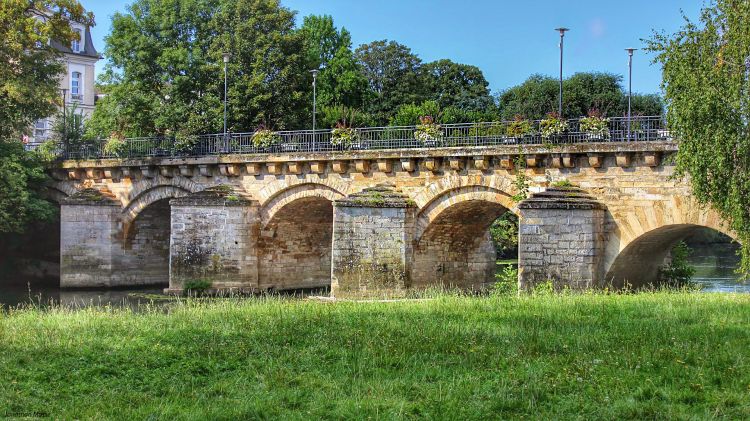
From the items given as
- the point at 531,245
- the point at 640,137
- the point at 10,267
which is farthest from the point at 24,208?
the point at 640,137

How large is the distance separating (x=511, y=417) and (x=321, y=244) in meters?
23.2

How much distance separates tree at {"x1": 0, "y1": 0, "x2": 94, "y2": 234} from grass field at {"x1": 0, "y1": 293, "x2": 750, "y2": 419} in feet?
54.0

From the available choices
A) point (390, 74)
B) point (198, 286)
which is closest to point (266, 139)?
point (198, 286)

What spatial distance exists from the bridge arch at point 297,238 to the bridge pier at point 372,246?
2.71 metres

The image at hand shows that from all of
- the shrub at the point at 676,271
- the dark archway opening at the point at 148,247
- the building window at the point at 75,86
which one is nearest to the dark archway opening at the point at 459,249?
the shrub at the point at 676,271

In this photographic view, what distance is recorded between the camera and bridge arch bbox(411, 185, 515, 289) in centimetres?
2483

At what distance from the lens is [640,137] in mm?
22031

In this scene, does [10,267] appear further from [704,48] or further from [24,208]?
[704,48]

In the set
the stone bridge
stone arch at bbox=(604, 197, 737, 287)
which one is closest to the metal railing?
the stone bridge

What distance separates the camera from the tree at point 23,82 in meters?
30.3

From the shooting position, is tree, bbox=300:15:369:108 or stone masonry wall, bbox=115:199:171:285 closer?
stone masonry wall, bbox=115:199:171:285

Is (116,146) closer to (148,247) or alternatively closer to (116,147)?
(116,147)

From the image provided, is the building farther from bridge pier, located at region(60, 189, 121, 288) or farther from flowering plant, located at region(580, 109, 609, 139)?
flowering plant, located at region(580, 109, 609, 139)

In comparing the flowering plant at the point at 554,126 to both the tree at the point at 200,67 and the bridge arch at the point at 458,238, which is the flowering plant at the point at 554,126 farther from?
the tree at the point at 200,67
